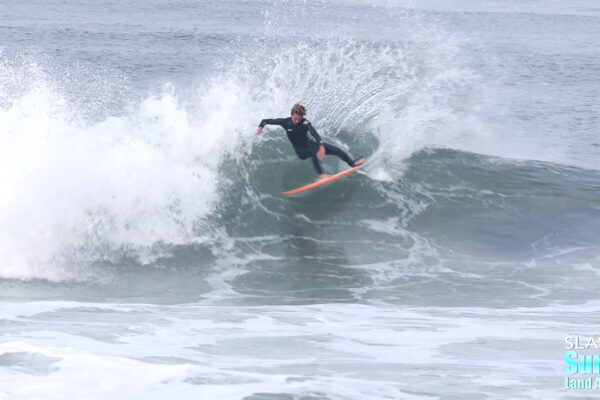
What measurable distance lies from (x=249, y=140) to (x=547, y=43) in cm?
2352

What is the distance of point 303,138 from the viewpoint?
42.0ft

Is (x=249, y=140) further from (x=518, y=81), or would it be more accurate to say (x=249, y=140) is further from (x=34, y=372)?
(x=518, y=81)

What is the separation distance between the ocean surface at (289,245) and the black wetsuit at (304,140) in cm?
70

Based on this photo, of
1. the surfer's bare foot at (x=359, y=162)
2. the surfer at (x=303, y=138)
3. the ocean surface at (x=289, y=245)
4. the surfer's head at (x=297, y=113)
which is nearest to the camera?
the ocean surface at (x=289, y=245)

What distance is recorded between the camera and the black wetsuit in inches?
496

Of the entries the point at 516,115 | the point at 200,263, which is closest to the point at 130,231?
the point at 200,263

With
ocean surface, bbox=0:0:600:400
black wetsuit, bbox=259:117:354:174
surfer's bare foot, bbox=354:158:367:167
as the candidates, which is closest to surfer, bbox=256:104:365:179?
black wetsuit, bbox=259:117:354:174

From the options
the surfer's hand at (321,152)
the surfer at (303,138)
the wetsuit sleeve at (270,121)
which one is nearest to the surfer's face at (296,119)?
the surfer at (303,138)

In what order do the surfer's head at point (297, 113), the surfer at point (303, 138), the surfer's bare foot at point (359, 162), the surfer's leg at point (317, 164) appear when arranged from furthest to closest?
the surfer's bare foot at point (359, 162), the surfer's leg at point (317, 164), the surfer at point (303, 138), the surfer's head at point (297, 113)

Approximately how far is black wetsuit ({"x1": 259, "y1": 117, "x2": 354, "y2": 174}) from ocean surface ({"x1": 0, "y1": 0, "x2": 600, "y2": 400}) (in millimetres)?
695

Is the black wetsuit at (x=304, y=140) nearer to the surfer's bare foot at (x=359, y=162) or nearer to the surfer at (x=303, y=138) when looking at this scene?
the surfer at (x=303, y=138)

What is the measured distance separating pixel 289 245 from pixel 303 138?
191cm

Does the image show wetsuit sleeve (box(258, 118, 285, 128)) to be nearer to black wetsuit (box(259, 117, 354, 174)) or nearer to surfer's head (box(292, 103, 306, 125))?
black wetsuit (box(259, 117, 354, 174))

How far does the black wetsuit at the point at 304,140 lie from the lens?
1259 cm
